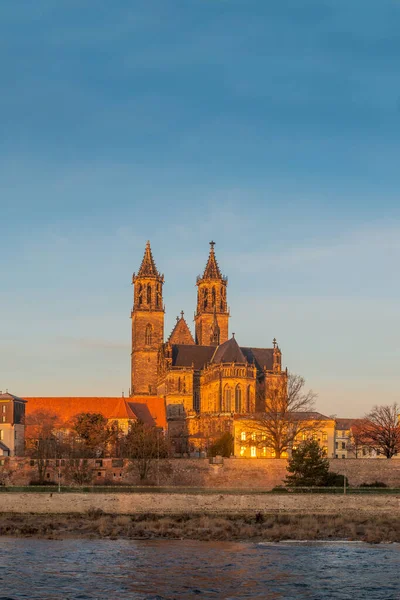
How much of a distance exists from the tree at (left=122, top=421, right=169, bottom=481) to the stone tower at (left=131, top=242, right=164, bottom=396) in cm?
4621

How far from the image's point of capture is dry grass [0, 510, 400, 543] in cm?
4900

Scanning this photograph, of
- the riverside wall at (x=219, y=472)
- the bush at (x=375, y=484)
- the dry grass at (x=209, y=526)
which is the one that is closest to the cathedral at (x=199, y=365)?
the riverside wall at (x=219, y=472)

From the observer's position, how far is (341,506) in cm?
5819

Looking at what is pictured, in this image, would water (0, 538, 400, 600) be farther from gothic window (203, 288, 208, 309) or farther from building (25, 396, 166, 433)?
gothic window (203, 288, 208, 309)

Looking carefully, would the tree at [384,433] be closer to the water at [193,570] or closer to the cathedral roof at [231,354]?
the cathedral roof at [231,354]

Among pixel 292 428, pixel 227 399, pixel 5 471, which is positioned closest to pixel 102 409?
pixel 227 399

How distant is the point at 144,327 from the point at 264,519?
8054 centimetres

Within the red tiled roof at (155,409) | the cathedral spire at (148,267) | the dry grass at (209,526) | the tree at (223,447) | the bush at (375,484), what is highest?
the cathedral spire at (148,267)

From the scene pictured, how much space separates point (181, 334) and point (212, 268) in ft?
37.6

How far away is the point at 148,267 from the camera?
136000mm

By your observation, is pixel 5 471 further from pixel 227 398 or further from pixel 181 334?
pixel 181 334

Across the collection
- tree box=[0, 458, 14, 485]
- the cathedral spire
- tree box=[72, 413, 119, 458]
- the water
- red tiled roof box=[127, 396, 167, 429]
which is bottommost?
the water

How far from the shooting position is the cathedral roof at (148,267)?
135250 millimetres

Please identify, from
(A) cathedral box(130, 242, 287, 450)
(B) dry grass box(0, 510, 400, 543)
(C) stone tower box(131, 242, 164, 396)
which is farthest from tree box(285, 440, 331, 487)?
(C) stone tower box(131, 242, 164, 396)
